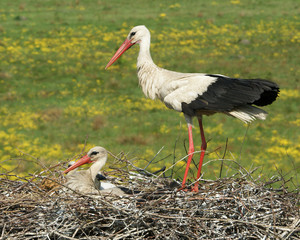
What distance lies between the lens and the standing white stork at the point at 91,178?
5285 millimetres

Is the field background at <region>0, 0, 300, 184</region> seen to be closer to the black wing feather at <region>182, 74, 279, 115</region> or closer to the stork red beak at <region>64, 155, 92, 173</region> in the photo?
the stork red beak at <region>64, 155, 92, 173</region>

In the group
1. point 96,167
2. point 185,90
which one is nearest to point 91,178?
point 96,167

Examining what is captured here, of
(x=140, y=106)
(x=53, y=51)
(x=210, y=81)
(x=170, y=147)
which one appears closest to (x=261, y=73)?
(x=140, y=106)

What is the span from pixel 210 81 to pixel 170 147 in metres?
5.35

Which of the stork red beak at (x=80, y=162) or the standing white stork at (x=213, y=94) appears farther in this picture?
the stork red beak at (x=80, y=162)

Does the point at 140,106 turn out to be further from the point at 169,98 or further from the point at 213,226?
the point at 213,226

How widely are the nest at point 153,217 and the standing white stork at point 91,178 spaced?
1.64 feet

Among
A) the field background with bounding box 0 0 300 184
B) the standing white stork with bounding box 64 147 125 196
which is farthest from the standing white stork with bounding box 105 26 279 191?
the standing white stork with bounding box 64 147 125 196

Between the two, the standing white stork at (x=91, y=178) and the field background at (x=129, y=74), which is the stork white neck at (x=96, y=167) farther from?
the field background at (x=129, y=74)

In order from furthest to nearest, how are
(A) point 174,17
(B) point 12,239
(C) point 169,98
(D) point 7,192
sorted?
(A) point 174,17 → (C) point 169,98 → (D) point 7,192 → (B) point 12,239

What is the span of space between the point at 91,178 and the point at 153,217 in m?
1.36

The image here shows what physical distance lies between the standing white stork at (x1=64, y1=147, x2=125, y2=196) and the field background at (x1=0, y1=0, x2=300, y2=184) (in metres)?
0.30

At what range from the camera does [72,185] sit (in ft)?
17.6

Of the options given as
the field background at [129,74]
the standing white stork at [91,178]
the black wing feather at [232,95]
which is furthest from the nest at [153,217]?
the black wing feather at [232,95]
